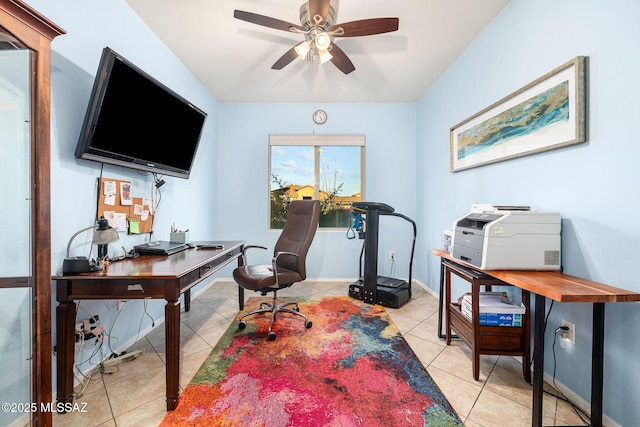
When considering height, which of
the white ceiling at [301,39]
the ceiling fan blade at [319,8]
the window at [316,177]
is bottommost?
the window at [316,177]

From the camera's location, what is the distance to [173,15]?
6.85ft

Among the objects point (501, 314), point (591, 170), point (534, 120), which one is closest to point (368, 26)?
point (534, 120)

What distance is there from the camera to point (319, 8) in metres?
1.67

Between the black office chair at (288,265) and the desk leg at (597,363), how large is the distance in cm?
180

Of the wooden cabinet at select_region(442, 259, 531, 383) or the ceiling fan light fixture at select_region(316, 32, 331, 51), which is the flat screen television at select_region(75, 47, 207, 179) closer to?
the ceiling fan light fixture at select_region(316, 32, 331, 51)

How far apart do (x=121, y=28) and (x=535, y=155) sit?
316 centimetres

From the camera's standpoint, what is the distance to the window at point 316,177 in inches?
152

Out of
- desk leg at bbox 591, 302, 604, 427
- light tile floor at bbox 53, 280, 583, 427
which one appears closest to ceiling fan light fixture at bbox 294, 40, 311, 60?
desk leg at bbox 591, 302, 604, 427

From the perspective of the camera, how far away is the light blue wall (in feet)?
4.02

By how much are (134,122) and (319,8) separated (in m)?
1.51

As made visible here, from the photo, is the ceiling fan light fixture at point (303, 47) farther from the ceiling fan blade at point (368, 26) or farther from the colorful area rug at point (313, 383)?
the colorful area rug at point (313, 383)

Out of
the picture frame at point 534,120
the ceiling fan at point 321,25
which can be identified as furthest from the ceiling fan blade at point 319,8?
the picture frame at point 534,120

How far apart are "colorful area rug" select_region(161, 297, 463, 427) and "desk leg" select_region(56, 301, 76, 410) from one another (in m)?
0.60

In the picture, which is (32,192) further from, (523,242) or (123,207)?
(523,242)
